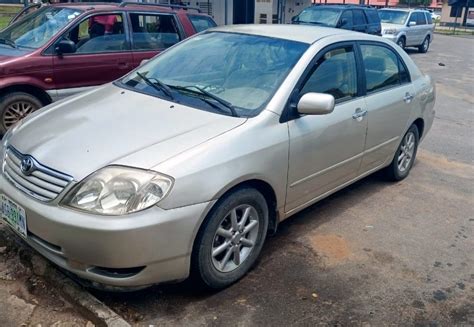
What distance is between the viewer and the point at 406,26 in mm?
19031

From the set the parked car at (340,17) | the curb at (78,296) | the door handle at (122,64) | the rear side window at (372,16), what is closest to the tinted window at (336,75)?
the curb at (78,296)

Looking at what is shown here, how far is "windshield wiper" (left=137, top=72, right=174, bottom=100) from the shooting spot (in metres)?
3.60

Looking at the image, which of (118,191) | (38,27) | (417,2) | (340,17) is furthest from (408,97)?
(417,2)

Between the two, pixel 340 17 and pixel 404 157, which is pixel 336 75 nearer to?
pixel 404 157

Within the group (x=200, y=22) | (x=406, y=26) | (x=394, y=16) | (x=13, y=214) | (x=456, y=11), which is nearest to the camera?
(x=13, y=214)

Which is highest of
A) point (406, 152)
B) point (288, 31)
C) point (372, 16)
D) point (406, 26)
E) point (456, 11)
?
point (288, 31)

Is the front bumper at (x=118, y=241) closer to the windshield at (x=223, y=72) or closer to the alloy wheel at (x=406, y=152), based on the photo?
the windshield at (x=223, y=72)

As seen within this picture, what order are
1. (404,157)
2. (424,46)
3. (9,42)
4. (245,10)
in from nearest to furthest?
(404,157) → (9,42) → (424,46) → (245,10)

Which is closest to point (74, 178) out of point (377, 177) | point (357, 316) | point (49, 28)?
point (357, 316)

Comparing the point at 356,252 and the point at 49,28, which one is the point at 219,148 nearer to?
the point at 356,252

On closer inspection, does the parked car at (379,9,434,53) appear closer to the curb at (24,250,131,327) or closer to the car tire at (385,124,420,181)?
the car tire at (385,124,420,181)

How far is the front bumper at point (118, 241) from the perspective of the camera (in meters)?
2.54

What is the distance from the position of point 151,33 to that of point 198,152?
4698 millimetres

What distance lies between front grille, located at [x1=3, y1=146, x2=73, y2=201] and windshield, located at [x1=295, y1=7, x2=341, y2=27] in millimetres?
13118
